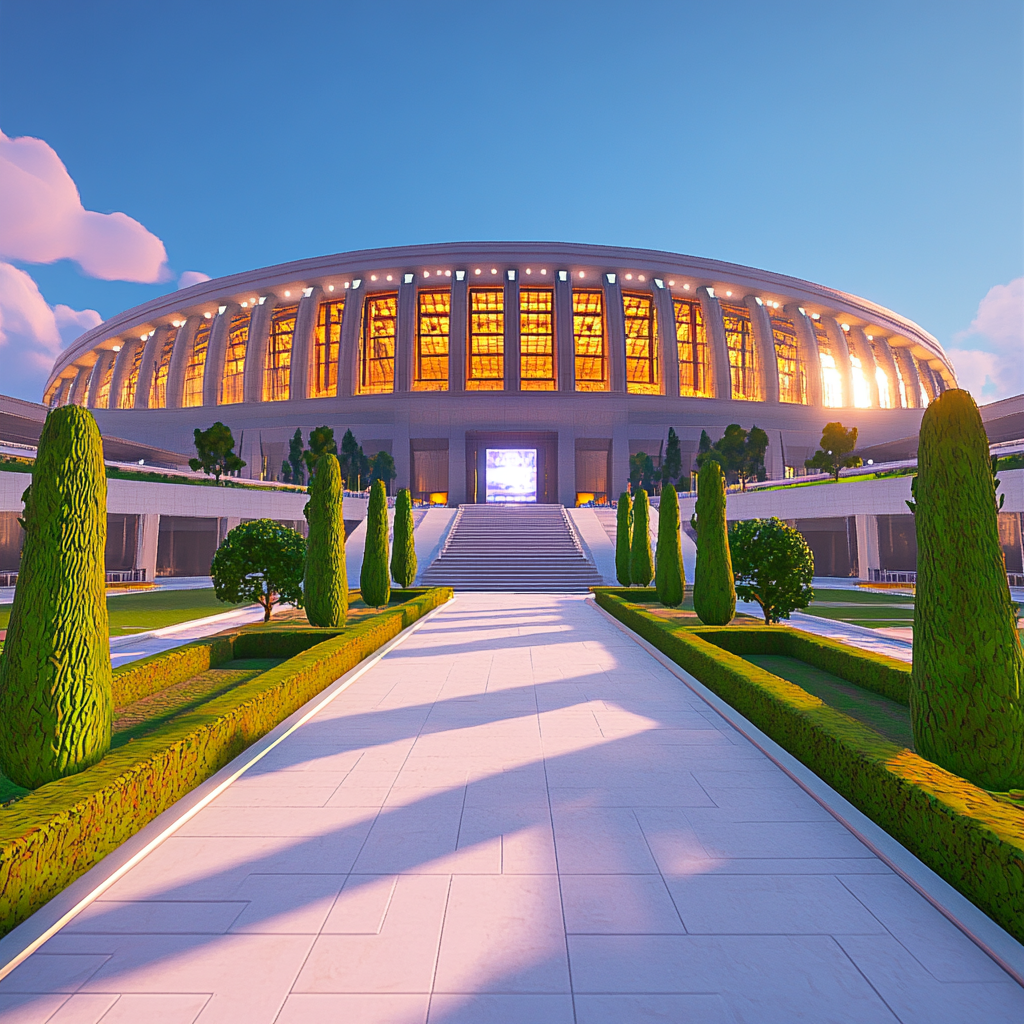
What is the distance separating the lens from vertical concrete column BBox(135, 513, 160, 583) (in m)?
30.6

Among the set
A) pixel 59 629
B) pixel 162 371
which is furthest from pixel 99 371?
pixel 59 629

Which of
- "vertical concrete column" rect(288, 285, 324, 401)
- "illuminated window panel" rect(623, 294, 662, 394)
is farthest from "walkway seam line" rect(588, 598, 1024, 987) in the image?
"vertical concrete column" rect(288, 285, 324, 401)

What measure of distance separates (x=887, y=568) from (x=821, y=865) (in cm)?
3428

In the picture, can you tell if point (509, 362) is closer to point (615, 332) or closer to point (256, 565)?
point (615, 332)

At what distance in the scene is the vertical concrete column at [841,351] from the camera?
6812 cm

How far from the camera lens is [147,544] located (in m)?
30.8

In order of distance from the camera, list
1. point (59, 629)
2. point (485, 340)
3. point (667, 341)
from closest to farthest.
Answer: point (59, 629)
point (667, 341)
point (485, 340)

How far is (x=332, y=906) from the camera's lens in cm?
349

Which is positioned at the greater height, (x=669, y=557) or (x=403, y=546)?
(x=403, y=546)

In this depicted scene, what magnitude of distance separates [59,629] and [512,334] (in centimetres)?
5635

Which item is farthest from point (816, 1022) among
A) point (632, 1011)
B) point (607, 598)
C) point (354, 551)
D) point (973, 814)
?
point (354, 551)

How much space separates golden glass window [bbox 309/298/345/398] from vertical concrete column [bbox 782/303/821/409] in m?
50.0

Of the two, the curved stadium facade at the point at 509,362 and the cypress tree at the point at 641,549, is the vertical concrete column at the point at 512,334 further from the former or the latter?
the cypress tree at the point at 641,549

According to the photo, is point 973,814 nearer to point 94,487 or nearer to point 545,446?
point 94,487
